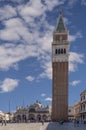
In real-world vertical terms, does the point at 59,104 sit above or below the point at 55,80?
below

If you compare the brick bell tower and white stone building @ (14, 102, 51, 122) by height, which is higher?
the brick bell tower

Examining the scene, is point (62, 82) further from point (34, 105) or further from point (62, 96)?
point (34, 105)

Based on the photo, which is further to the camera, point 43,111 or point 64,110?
point 43,111

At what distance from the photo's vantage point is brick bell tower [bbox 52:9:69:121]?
9194 cm

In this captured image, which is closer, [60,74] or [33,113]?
[60,74]

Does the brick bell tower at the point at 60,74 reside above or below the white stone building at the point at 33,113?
above

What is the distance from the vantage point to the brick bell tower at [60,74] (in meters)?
91.9

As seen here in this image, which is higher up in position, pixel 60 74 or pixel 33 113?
pixel 60 74

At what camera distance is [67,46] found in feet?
330

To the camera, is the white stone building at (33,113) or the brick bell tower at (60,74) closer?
the brick bell tower at (60,74)

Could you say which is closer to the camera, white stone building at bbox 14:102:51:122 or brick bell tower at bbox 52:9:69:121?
brick bell tower at bbox 52:9:69:121

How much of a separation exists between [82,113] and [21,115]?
59037mm

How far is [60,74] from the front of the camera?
9550 cm

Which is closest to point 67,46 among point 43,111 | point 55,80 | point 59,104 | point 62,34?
point 62,34
